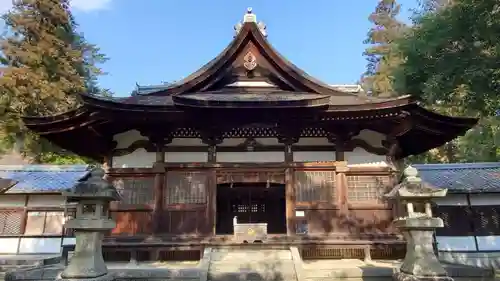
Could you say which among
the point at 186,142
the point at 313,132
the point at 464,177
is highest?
the point at 313,132

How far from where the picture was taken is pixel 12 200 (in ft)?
49.0

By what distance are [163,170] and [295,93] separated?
15.1ft

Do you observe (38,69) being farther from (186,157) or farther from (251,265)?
(251,265)

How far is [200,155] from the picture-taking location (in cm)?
1050

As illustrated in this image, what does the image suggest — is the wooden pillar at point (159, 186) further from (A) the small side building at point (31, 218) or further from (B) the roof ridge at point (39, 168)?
(B) the roof ridge at point (39, 168)

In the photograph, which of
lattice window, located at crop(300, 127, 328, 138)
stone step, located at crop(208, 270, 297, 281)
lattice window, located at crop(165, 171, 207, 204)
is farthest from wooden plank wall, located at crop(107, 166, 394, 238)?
stone step, located at crop(208, 270, 297, 281)

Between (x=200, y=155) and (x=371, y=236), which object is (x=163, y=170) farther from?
(x=371, y=236)

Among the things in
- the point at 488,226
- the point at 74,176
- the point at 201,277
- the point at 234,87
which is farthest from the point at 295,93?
the point at 74,176

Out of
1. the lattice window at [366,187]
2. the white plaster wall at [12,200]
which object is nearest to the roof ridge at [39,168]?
the white plaster wall at [12,200]

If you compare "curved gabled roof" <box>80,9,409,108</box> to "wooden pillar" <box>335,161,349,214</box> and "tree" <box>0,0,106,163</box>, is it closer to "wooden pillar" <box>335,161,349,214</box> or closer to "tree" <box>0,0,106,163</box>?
"wooden pillar" <box>335,161,349,214</box>

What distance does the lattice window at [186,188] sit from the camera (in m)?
9.98

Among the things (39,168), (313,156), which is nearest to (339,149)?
(313,156)

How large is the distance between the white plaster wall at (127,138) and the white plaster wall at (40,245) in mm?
6887

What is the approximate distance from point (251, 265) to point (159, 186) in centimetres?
344
